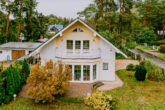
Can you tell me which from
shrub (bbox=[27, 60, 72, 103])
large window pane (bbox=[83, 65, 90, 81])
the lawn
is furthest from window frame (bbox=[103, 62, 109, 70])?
shrub (bbox=[27, 60, 72, 103])

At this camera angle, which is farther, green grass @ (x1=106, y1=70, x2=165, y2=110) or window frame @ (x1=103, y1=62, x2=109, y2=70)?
window frame @ (x1=103, y1=62, x2=109, y2=70)

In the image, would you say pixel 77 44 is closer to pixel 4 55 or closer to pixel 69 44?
pixel 69 44

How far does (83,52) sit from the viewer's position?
1719cm

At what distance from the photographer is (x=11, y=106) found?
11336 mm

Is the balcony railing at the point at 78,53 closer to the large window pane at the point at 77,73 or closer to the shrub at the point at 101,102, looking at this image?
the large window pane at the point at 77,73

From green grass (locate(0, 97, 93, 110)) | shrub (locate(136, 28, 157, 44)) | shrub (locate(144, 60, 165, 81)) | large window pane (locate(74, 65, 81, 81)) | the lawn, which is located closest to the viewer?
green grass (locate(0, 97, 93, 110))

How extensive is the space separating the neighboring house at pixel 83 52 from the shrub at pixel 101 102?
5495mm

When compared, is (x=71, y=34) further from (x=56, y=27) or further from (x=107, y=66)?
(x=56, y=27)

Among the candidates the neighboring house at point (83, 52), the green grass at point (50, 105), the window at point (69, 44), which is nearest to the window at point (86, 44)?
the neighboring house at point (83, 52)

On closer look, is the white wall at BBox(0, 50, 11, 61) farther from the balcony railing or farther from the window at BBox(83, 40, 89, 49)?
the window at BBox(83, 40, 89, 49)

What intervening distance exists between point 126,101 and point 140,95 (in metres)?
2.22

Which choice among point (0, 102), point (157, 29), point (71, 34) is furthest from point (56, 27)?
point (0, 102)

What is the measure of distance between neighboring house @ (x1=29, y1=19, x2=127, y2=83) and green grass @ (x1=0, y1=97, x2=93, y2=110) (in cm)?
489

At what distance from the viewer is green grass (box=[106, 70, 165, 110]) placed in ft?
38.3
